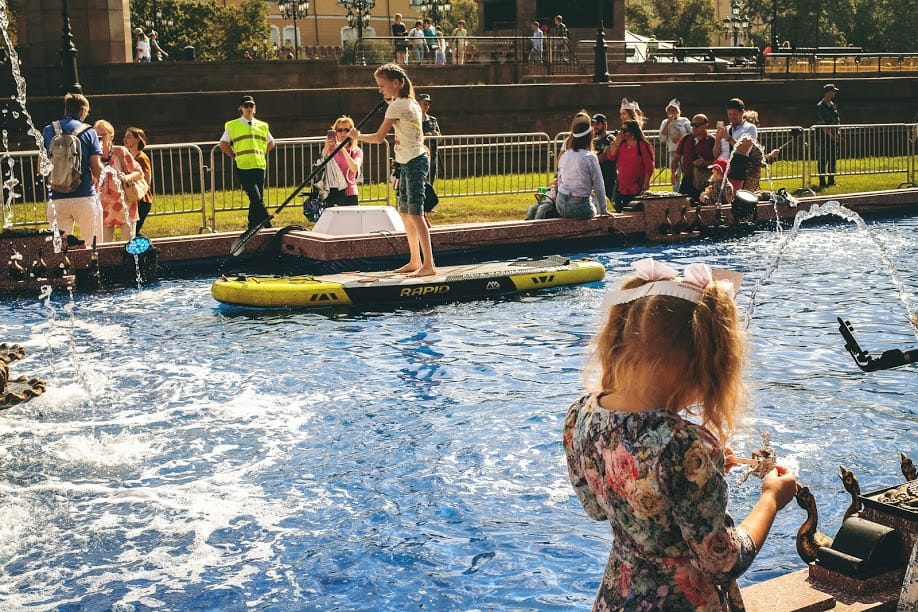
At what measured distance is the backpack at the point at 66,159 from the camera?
46.2 feet

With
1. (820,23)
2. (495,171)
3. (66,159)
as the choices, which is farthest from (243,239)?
(820,23)

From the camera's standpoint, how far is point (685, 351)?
3.21m

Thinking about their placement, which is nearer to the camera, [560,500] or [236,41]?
[560,500]

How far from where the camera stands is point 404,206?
13.7 m

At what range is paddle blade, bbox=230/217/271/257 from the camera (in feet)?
51.1

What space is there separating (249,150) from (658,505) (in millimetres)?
14760

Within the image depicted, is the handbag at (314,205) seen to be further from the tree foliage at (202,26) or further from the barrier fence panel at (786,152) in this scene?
the tree foliage at (202,26)

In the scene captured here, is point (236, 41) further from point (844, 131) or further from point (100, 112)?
point (844, 131)

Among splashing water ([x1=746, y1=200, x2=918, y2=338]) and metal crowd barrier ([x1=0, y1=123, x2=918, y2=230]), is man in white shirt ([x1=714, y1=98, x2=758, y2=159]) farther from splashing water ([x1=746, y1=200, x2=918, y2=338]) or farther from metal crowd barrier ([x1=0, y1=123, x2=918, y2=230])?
metal crowd barrier ([x1=0, y1=123, x2=918, y2=230])

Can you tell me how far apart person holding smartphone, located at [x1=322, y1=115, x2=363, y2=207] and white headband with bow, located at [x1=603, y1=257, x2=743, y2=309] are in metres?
14.0

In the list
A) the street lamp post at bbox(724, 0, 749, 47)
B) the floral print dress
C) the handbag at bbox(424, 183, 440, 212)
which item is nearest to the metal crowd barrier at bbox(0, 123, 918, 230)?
the handbag at bbox(424, 183, 440, 212)

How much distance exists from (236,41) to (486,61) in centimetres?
1671

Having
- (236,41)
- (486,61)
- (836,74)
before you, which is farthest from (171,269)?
(236,41)

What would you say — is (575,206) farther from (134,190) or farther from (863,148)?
(863,148)
